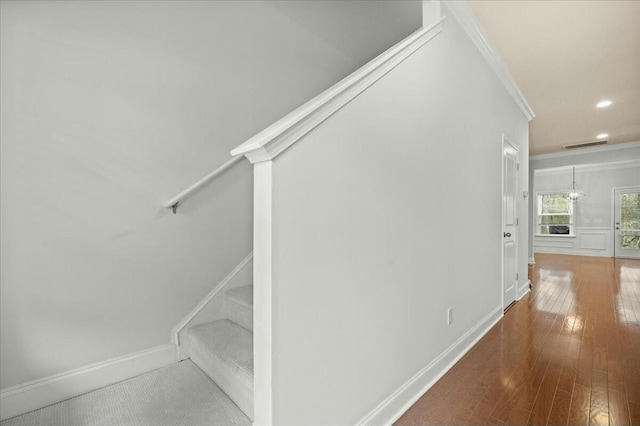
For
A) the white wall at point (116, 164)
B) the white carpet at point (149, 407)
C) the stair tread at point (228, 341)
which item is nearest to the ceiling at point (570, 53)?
the white wall at point (116, 164)

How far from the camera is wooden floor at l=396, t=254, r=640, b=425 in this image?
1.75 metres

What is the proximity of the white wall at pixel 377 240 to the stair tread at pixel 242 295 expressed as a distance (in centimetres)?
83

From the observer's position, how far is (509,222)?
3.91 metres

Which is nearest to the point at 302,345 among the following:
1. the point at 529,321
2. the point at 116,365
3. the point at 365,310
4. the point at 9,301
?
the point at 365,310

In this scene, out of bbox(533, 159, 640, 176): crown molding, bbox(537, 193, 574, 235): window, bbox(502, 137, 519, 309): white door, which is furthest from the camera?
bbox(537, 193, 574, 235): window

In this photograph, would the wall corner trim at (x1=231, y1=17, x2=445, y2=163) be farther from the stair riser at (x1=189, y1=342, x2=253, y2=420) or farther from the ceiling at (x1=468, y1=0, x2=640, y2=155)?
the ceiling at (x1=468, y1=0, x2=640, y2=155)

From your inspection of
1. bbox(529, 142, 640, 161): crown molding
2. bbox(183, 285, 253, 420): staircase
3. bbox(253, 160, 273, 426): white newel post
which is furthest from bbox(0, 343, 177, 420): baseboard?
bbox(529, 142, 640, 161): crown molding

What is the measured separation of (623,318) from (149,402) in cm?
465

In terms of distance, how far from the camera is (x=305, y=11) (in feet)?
9.48

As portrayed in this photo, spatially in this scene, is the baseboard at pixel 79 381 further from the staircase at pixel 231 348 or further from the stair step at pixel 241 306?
the stair step at pixel 241 306

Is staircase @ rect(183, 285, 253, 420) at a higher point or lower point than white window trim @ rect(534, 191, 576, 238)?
lower

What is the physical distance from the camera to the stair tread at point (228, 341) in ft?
5.14

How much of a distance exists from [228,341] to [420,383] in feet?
4.14

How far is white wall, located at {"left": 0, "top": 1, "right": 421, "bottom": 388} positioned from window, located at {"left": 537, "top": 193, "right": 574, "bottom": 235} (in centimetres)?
1042
